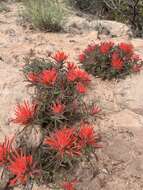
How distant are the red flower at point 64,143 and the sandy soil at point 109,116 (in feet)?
1.33

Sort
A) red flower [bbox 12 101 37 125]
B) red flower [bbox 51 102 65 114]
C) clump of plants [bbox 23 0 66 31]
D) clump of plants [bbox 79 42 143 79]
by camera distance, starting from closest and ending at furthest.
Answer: red flower [bbox 12 101 37 125] < red flower [bbox 51 102 65 114] < clump of plants [bbox 79 42 143 79] < clump of plants [bbox 23 0 66 31]

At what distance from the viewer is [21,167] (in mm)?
3801

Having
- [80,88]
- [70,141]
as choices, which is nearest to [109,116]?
[80,88]

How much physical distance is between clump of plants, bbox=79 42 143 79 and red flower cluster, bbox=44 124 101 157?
1.55m

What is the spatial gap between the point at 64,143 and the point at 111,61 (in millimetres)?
1891

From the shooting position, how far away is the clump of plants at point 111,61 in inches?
214

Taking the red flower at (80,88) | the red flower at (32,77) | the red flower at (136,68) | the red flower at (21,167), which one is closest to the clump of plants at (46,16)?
the red flower at (136,68)

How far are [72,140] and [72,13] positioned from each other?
4.39 metres

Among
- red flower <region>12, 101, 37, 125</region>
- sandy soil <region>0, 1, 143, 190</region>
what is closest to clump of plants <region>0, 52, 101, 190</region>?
red flower <region>12, 101, 37, 125</region>

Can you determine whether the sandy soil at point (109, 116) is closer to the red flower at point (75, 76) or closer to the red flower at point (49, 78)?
the red flower at point (49, 78)

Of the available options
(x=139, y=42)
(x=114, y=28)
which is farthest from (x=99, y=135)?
(x=114, y=28)

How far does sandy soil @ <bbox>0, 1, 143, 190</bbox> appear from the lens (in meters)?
4.25

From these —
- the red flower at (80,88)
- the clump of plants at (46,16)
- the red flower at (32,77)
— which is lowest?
the red flower at (80,88)

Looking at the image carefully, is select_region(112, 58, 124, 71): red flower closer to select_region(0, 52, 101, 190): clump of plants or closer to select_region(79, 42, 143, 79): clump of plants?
select_region(79, 42, 143, 79): clump of plants
